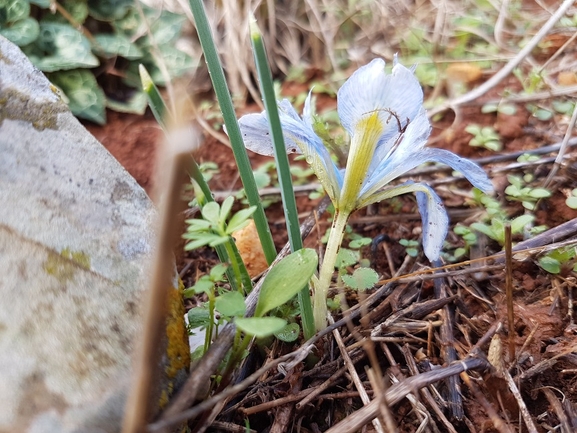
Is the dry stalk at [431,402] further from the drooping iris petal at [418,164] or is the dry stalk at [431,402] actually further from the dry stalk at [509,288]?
the drooping iris petal at [418,164]

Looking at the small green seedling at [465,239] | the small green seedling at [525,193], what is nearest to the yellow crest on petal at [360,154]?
the small green seedling at [465,239]

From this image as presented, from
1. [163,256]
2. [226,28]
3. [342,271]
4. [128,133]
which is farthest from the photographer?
[226,28]

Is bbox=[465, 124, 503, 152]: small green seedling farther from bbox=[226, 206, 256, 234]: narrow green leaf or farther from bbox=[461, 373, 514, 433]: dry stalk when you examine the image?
bbox=[226, 206, 256, 234]: narrow green leaf

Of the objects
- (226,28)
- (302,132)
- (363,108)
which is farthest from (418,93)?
(226,28)

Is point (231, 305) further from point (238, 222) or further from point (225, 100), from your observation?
point (225, 100)

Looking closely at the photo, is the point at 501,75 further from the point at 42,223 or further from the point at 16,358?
the point at 16,358

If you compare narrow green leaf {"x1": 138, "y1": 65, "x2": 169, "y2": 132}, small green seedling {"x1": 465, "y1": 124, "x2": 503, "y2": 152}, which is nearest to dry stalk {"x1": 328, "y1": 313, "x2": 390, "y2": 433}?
narrow green leaf {"x1": 138, "y1": 65, "x2": 169, "y2": 132}
